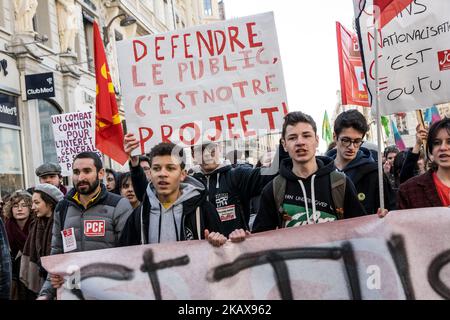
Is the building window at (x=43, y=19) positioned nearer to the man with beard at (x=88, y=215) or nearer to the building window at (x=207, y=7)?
the man with beard at (x=88, y=215)

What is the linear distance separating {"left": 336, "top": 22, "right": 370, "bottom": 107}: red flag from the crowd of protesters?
1.98m

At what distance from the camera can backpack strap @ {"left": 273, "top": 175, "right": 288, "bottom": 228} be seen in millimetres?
3082

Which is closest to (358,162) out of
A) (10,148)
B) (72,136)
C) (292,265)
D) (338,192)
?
(338,192)

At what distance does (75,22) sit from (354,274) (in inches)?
562

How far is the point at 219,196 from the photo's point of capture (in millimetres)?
4465

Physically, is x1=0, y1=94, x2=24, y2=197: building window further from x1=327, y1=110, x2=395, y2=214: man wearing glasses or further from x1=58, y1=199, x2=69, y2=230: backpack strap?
x1=327, y1=110, x2=395, y2=214: man wearing glasses

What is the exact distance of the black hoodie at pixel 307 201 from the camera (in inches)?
119

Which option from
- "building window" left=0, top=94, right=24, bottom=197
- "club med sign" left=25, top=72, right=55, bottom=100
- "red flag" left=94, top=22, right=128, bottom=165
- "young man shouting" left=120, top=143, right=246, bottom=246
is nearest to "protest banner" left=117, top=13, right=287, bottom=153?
"red flag" left=94, top=22, right=128, bottom=165

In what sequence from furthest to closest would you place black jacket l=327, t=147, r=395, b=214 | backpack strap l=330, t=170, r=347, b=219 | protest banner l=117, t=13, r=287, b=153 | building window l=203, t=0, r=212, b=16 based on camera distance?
building window l=203, t=0, r=212, b=16 → protest banner l=117, t=13, r=287, b=153 → black jacket l=327, t=147, r=395, b=214 → backpack strap l=330, t=170, r=347, b=219

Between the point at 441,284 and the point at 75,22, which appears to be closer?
the point at 441,284

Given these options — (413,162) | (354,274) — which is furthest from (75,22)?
(354,274)

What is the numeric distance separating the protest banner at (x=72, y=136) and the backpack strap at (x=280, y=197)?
229 inches
